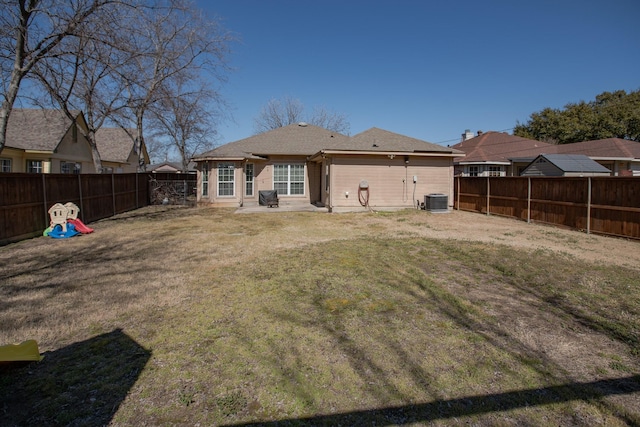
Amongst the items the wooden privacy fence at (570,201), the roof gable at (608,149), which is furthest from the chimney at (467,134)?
the wooden privacy fence at (570,201)

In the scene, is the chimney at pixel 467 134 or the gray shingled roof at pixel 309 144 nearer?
the gray shingled roof at pixel 309 144

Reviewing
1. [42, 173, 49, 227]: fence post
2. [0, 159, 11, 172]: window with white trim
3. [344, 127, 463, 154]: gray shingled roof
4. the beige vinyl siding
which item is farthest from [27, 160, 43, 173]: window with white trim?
[344, 127, 463, 154]: gray shingled roof

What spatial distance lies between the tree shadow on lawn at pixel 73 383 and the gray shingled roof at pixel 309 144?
1338 cm

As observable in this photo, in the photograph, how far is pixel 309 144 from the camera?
66.4ft

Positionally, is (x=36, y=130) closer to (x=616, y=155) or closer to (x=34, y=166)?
(x=34, y=166)

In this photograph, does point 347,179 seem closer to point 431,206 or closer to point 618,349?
point 431,206

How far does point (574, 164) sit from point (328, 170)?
39.0 ft

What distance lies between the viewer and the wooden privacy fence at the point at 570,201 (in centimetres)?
921

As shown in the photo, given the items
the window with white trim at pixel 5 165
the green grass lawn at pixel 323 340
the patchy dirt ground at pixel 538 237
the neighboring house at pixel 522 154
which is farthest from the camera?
the neighboring house at pixel 522 154

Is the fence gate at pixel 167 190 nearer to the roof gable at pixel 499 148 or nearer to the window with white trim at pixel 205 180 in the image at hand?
the window with white trim at pixel 205 180

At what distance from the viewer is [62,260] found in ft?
22.6

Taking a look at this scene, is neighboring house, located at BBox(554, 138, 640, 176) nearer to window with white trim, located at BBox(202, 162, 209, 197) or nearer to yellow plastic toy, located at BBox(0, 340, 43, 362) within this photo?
window with white trim, located at BBox(202, 162, 209, 197)

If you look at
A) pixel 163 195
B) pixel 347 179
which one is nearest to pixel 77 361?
pixel 347 179

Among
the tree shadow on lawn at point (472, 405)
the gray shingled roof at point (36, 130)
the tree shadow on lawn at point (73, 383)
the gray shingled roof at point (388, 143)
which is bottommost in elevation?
the tree shadow on lawn at point (472, 405)
